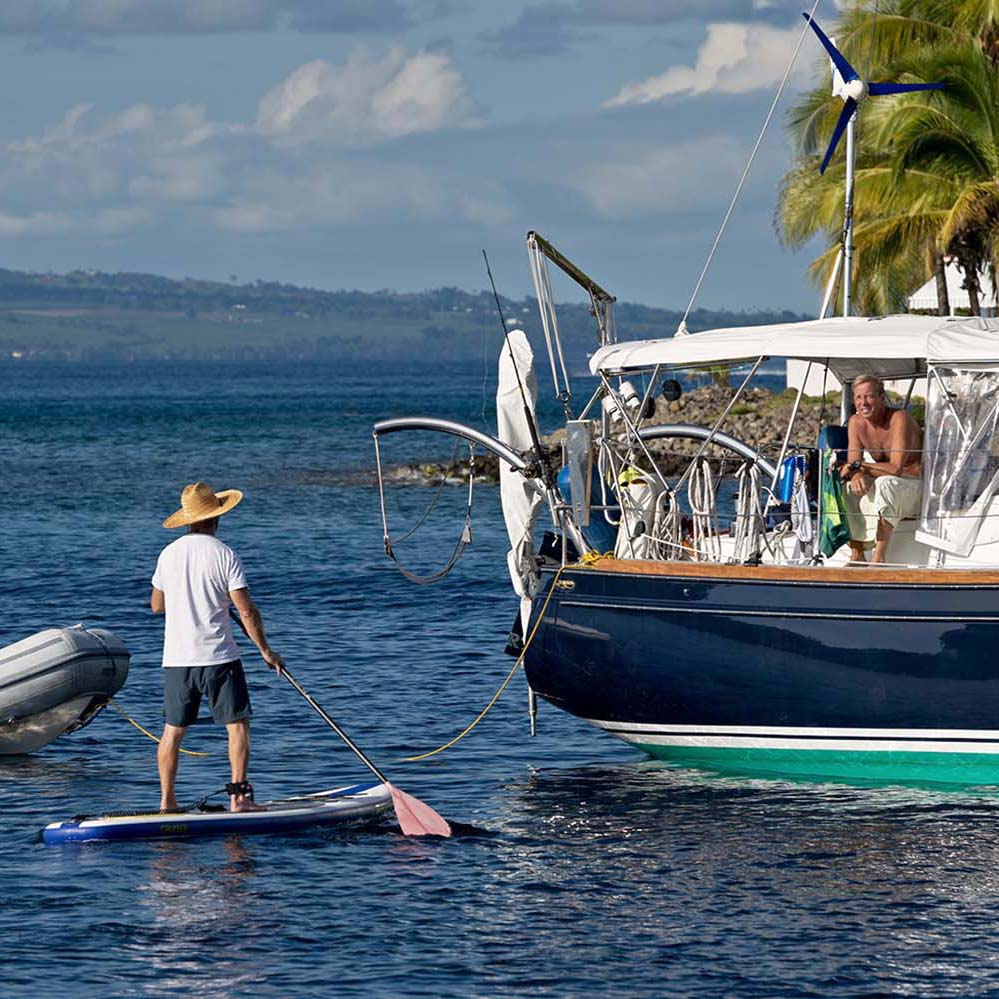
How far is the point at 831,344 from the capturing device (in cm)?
1253

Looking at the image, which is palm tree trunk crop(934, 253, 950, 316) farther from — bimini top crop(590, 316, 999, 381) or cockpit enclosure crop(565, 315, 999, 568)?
bimini top crop(590, 316, 999, 381)

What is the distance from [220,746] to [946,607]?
19.8ft

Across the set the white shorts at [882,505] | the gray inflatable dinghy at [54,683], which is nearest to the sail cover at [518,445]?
the white shorts at [882,505]

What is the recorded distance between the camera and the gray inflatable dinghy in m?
13.9

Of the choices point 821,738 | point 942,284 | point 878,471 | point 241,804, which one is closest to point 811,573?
point 878,471

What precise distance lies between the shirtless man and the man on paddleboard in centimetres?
407

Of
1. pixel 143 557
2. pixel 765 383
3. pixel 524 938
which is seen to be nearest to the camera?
pixel 524 938

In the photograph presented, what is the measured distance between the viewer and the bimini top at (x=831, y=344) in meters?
12.4

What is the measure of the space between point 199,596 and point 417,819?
6.67 ft

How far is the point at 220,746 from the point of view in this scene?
595 inches

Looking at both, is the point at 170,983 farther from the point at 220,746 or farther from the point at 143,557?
the point at 143,557

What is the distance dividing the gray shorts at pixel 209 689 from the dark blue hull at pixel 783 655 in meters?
2.74

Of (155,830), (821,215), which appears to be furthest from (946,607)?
(821,215)

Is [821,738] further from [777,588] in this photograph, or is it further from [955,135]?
[955,135]
